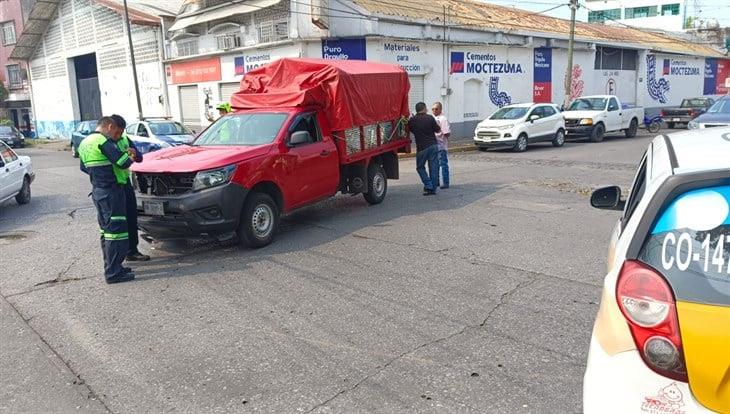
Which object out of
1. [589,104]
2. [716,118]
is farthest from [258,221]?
[589,104]

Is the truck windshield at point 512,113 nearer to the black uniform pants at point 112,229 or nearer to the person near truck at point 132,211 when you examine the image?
the person near truck at point 132,211

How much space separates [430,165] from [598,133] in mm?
14110

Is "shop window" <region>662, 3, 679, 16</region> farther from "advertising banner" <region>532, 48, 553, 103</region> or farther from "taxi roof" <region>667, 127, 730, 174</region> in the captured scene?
"taxi roof" <region>667, 127, 730, 174</region>

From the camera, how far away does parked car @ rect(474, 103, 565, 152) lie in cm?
1941

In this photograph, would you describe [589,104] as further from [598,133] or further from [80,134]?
[80,134]

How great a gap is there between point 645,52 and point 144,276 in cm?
3731

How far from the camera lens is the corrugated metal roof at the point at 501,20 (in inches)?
867

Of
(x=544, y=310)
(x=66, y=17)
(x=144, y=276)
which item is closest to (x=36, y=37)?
(x=66, y=17)

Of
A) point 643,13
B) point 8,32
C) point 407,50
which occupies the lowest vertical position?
point 407,50

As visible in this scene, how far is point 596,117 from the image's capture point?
73.0 ft

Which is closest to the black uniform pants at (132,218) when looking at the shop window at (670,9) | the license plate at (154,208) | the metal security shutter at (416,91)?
the license plate at (154,208)

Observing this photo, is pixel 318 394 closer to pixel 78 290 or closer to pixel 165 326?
pixel 165 326

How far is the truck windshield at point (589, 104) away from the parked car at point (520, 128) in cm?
241

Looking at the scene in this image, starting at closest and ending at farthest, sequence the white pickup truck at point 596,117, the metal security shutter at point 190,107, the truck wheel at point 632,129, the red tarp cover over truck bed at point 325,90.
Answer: the red tarp cover over truck bed at point 325,90 < the white pickup truck at point 596,117 < the truck wheel at point 632,129 < the metal security shutter at point 190,107
